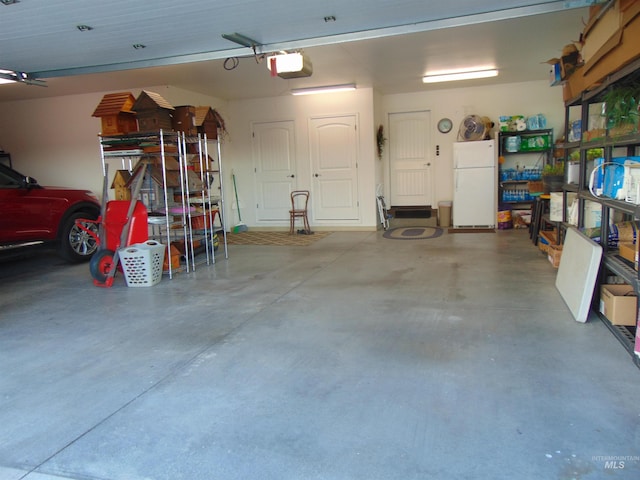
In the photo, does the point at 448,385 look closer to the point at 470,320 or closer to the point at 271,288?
the point at 470,320

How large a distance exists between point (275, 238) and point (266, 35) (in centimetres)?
479

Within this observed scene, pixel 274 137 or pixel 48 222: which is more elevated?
pixel 274 137

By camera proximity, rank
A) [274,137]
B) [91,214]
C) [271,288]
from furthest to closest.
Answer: [274,137] → [91,214] → [271,288]

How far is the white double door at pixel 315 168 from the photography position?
29.4ft

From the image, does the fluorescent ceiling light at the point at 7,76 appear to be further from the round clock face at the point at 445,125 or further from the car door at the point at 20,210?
the round clock face at the point at 445,125

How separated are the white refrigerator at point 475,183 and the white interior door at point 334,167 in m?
1.87

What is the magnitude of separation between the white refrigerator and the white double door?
1.87 metres

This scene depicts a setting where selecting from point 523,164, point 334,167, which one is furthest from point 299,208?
point 523,164

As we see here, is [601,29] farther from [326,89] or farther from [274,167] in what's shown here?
[274,167]

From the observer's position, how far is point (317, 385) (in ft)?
8.54

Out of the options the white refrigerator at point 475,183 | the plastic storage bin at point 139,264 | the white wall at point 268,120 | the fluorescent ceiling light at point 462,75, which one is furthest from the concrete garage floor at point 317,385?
the white wall at point 268,120

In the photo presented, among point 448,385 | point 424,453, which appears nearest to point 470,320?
point 448,385

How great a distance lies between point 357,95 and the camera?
8656 mm

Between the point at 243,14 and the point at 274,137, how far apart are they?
598cm
